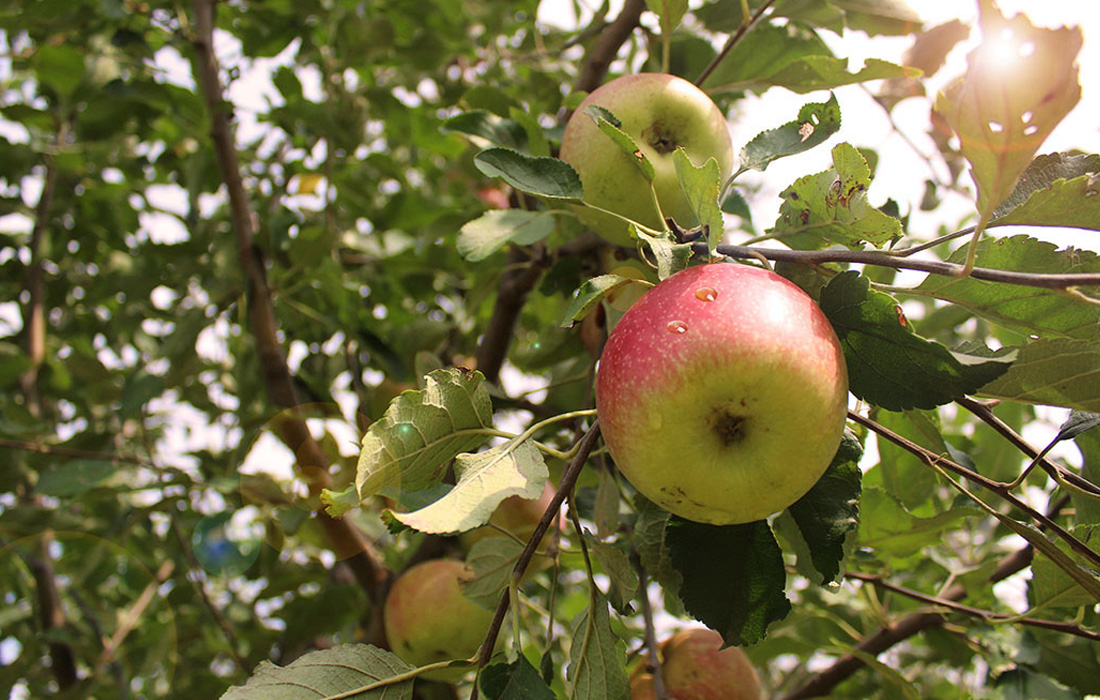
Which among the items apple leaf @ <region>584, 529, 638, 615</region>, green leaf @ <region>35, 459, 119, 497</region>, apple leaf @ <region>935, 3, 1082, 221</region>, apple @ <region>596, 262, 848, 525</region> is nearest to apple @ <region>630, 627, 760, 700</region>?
apple leaf @ <region>584, 529, 638, 615</region>

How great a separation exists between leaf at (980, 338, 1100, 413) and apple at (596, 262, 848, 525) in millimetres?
228

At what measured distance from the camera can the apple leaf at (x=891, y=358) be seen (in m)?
0.85

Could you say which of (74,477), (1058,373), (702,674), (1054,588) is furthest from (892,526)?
(74,477)

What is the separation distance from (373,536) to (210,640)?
3.23ft

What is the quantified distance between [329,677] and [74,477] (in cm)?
127

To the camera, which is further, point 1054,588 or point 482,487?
point 1054,588

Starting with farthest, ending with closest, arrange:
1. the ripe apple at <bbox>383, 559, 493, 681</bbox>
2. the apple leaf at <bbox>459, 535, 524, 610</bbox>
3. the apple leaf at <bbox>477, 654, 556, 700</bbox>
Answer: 1. the ripe apple at <bbox>383, 559, 493, 681</bbox>
2. the apple leaf at <bbox>459, 535, 524, 610</bbox>
3. the apple leaf at <bbox>477, 654, 556, 700</bbox>

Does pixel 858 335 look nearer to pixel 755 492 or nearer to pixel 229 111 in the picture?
pixel 755 492

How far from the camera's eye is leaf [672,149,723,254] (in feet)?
2.93

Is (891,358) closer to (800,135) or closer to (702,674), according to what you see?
(800,135)

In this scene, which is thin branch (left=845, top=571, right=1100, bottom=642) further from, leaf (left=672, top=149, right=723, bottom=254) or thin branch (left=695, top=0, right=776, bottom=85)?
thin branch (left=695, top=0, right=776, bottom=85)

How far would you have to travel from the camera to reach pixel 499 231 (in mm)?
1243

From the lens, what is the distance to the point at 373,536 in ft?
6.93

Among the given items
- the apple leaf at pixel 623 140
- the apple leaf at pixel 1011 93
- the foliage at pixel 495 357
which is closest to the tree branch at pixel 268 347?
the foliage at pixel 495 357
